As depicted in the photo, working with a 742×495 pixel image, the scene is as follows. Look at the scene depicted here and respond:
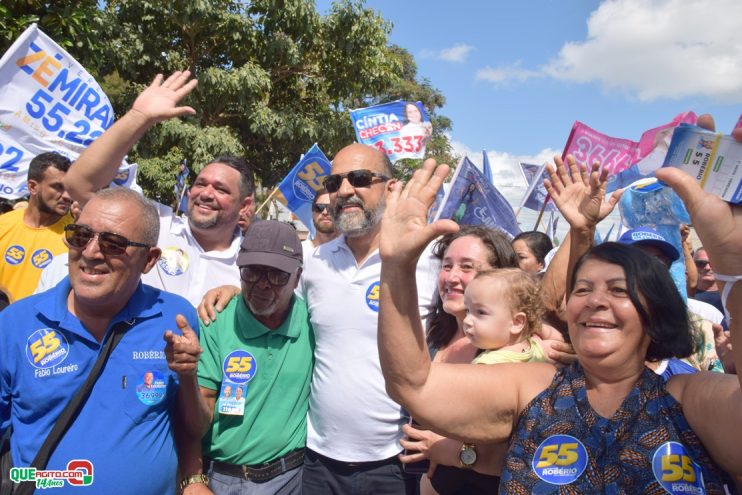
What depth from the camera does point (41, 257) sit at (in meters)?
3.61

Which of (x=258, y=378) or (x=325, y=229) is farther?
(x=325, y=229)

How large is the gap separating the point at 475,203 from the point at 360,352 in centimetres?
214

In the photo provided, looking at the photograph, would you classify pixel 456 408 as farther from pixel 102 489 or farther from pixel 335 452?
pixel 102 489

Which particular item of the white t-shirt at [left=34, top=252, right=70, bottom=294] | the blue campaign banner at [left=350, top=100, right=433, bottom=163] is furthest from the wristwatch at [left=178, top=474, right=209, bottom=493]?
the blue campaign banner at [left=350, top=100, right=433, bottom=163]

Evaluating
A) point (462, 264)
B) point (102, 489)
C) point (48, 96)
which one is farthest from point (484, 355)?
point (48, 96)

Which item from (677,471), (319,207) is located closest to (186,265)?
(319,207)

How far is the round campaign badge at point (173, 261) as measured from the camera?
3.21m

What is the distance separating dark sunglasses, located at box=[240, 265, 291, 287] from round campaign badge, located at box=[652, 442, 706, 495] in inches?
66.3

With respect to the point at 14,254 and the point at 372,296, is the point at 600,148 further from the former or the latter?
the point at 14,254

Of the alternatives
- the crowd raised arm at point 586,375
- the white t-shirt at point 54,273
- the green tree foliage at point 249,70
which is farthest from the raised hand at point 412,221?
the green tree foliage at point 249,70

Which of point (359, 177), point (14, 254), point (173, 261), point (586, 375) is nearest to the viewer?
point (586, 375)

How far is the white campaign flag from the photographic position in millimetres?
4078

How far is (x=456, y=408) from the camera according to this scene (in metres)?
1.72

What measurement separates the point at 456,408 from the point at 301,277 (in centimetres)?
150
